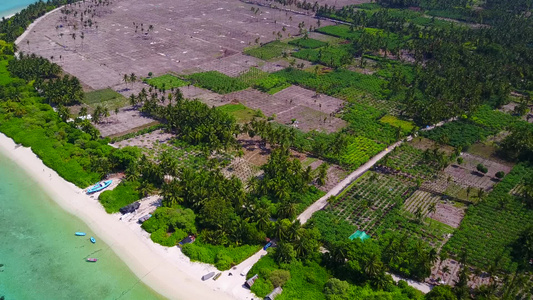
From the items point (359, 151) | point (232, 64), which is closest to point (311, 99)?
point (359, 151)

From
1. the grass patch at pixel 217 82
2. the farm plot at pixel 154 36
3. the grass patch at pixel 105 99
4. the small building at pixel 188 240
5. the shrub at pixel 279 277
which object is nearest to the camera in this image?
the shrub at pixel 279 277

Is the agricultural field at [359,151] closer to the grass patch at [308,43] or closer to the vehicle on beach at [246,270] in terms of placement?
the vehicle on beach at [246,270]

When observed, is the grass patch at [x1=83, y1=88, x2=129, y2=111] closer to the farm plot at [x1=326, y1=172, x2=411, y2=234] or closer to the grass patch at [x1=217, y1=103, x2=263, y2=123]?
the grass patch at [x1=217, y1=103, x2=263, y2=123]

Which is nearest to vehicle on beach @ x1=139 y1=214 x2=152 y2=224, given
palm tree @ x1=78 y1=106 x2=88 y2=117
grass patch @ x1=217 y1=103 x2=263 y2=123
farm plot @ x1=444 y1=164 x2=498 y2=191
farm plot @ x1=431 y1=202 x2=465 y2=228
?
grass patch @ x1=217 y1=103 x2=263 y2=123

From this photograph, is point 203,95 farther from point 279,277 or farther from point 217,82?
point 279,277

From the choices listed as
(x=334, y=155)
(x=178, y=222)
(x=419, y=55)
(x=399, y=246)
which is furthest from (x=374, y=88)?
(x=178, y=222)

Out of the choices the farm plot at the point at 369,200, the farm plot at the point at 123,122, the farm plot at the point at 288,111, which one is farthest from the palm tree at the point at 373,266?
the farm plot at the point at 123,122

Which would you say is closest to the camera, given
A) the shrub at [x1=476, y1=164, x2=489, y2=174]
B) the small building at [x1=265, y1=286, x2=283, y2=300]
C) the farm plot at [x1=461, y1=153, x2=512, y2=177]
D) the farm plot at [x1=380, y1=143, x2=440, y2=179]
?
the small building at [x1=265, y1=286, x2=283, y2=300]
